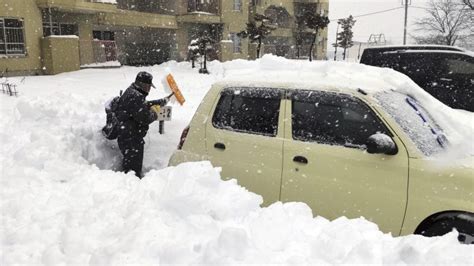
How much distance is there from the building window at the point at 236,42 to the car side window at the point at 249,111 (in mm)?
29449

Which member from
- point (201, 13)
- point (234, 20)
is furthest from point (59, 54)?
point (234, 20)

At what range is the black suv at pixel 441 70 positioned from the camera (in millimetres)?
7781

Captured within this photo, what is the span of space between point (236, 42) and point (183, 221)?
31.4m

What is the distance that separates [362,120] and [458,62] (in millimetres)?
5179

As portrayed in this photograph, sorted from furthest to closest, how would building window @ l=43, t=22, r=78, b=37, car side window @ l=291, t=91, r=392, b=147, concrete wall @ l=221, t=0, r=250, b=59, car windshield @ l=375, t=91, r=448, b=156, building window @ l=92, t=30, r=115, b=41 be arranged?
1. concrete wall @ l=221, t=0, r=250, b=59
2. building window @ l=92, t=30, r=115, b=41
3. building window @ l=43, t=22, r=78, b=37
4. car side window @ l=291, t=91, r=392, b=147
5. car windshield @ l=375, t=91, r=448, b=156

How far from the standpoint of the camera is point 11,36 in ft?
63.2

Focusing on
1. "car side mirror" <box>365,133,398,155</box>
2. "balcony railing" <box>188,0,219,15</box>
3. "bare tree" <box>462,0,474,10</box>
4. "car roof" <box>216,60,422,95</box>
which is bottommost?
"car side mirror" <box>365,133,398,155</box>

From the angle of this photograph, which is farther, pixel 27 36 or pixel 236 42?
pixel 236 42

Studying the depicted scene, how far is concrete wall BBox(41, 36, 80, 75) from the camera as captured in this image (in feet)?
65.6

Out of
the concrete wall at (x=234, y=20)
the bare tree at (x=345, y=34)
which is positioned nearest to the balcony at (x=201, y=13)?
A: the concrete wall at (x=234, y=20)

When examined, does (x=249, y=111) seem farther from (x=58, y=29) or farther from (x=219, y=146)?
(x=58, y=29)

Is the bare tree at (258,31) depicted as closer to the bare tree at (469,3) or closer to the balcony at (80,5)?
the balcony at (80,5)

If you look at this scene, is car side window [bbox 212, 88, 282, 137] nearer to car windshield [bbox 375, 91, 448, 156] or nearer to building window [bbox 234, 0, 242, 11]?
car windshield [bbox 375, 91, 448, 156]

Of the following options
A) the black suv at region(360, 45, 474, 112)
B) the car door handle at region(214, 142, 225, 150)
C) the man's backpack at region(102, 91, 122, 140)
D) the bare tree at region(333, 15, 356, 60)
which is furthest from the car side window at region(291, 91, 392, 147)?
the bare tree at region(333, 15, 356, 60)
